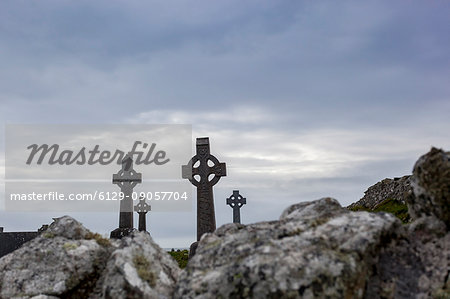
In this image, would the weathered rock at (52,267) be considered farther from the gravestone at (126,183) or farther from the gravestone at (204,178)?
the gravestone at (126,183)

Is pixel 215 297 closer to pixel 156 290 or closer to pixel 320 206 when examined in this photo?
pixel 156 290

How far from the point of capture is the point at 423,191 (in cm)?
665

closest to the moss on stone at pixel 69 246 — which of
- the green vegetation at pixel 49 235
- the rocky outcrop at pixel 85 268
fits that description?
the rocky outcrop at pixel 85 268

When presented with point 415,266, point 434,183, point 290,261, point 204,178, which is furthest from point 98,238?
point 204,178

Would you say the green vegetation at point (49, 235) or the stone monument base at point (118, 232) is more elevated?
the green vegetation at point (49, 235)

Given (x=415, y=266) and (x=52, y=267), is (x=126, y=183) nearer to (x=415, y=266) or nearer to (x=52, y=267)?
(x=52, y=267)

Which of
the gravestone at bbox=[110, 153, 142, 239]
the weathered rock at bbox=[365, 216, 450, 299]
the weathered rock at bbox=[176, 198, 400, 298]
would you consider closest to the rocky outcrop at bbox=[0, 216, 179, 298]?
the weathered rock at bbox=[176, 198, 400, 298]

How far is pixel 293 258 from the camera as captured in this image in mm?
5543

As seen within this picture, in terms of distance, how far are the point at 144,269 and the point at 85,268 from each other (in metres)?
1.35

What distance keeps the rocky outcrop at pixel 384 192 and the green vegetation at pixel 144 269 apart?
2735 cm

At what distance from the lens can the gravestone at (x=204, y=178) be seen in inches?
969

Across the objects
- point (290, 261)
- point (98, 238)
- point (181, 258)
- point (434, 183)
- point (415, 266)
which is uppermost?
point (434, 183)

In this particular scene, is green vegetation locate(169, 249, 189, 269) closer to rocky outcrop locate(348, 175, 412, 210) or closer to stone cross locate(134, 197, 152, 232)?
stone cross locate(134, 197, 152, 232)

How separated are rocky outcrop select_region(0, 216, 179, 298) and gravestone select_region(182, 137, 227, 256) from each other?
1661 centimetres
